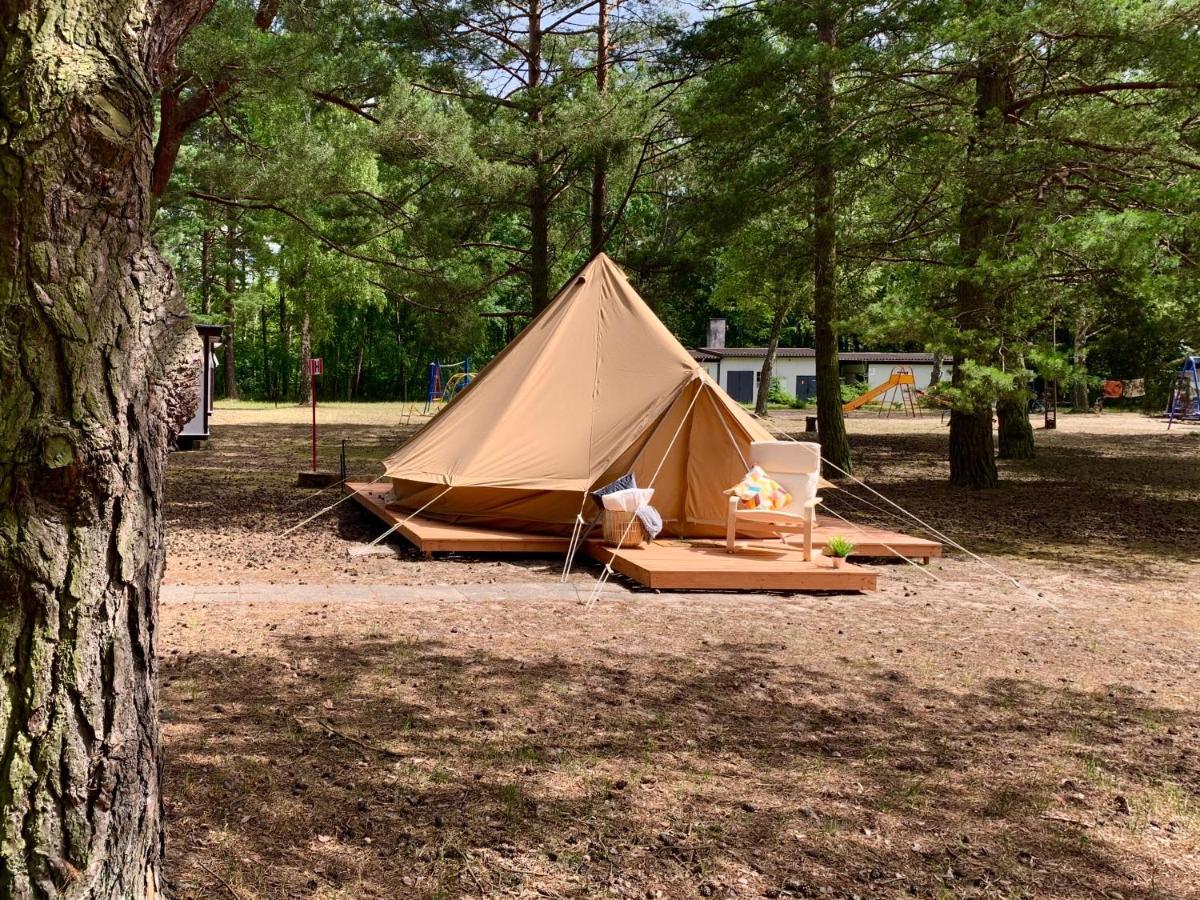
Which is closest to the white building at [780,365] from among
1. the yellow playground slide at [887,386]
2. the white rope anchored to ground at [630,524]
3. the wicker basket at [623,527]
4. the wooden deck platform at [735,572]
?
the yellow playground slide at [887,386]

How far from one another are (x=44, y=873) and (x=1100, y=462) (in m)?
17.8

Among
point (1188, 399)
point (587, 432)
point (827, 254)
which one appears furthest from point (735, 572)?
point (1188, 399)

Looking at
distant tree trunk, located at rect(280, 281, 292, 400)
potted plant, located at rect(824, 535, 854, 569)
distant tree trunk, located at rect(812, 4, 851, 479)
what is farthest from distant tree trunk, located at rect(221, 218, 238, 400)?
potted plant, located at rect(824, 535, 854, 569)

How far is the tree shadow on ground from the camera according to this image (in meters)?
3.04

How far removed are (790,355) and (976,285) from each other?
32.8 m

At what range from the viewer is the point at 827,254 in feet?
43.7

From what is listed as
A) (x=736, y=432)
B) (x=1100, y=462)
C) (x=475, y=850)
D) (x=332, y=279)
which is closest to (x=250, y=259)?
(x=332, y=279)

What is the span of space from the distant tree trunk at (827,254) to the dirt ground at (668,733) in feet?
15.5

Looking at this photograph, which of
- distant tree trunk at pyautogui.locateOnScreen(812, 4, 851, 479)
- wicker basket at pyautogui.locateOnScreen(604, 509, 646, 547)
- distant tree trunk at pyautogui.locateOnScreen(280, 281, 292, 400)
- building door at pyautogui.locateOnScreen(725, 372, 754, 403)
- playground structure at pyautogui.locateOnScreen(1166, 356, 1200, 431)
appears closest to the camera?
wicker basket at pyautogui.locateOnScreen(604, 509, 646, 547)

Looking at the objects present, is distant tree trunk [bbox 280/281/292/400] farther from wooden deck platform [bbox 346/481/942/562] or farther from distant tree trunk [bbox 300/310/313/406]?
wooden deck platform [bbox 346/481/942/562]

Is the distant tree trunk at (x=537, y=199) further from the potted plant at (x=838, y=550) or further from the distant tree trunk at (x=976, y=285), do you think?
the potted plant at (x=838, y=550)

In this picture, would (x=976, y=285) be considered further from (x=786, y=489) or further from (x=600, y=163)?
(x=600, y=163)

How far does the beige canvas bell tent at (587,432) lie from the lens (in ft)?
28.2

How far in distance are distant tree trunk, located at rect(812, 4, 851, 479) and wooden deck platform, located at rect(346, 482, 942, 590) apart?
7.38 feet
